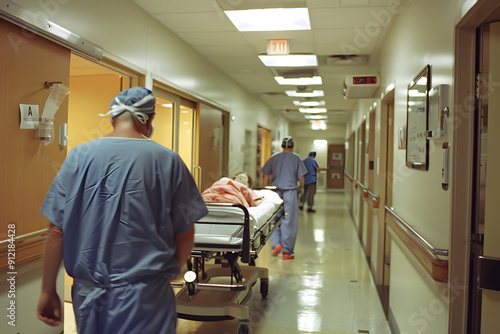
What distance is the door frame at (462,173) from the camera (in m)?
1.92

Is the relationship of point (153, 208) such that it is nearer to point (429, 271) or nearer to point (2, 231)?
point (2, 231)

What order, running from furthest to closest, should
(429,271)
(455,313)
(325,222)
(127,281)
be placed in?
(325,222)
(429,271)
(455,313)
(127,281)

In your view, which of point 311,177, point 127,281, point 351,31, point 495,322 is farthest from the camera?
point 311,177

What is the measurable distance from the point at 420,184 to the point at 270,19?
2440mm

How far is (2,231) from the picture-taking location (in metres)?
2.36

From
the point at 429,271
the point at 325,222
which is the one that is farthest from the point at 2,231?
the point at 325,222

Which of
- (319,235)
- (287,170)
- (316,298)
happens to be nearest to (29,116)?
(316,298)

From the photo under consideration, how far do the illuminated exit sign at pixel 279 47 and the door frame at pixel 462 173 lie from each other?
318cm

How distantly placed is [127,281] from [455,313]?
1.45 meters

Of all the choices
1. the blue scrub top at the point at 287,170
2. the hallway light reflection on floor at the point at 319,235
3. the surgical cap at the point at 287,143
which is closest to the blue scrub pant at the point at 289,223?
the blue scrub top at the point at 287,170

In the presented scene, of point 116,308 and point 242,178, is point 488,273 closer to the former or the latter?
point 116,308

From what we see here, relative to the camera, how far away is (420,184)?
276cm

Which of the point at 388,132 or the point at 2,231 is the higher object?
the point at 388,132

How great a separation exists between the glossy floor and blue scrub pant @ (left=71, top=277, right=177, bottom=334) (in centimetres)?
185
